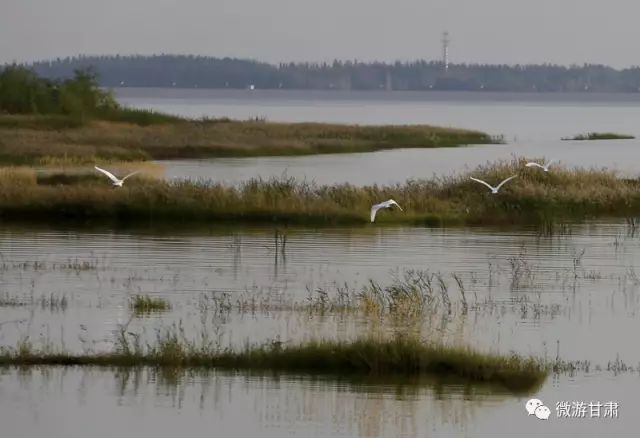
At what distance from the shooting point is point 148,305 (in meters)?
22.2

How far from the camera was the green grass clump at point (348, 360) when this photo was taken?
17.4 meters

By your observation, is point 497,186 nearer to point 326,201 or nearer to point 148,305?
point 326,201

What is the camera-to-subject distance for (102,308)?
22.2 meters

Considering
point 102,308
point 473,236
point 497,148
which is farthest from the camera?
point 497,148

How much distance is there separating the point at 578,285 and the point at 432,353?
9.45 meters

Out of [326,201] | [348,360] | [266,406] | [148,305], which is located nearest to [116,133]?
[326,201]

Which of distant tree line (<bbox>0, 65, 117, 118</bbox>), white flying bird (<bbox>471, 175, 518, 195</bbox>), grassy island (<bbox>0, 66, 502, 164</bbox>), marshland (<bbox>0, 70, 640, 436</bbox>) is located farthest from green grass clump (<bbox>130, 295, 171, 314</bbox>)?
distant tree line (<bbox>0, 65, 117, 118</bbox>)

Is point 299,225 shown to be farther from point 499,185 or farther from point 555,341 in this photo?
point 555,341

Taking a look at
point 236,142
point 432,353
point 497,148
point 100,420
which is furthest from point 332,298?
point 497,148

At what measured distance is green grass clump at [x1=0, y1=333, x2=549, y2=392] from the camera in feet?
57.0

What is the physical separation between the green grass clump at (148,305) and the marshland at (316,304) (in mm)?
49

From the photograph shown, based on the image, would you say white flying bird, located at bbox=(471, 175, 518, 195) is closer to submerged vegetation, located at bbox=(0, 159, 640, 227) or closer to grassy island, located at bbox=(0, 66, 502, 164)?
submerged vegetation, located at bbox=(0, 159, 640, 227)

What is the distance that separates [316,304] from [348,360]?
4484 mm

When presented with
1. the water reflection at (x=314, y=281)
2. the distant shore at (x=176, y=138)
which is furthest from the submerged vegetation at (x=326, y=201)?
the distant shore at (x=176, y=138)
